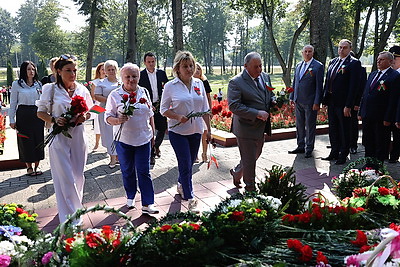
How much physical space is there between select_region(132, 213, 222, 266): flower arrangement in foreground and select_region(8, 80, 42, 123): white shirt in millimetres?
5046

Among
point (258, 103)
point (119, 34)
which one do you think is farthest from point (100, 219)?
point (119, 34)

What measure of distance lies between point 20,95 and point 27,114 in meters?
0.38

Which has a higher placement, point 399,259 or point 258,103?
point 258,103

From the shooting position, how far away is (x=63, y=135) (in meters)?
4.00

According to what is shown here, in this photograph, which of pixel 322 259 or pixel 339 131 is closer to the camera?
pixel 322 259

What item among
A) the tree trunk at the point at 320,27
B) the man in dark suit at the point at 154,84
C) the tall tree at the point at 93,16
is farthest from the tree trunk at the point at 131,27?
the tall tree at the point at 93,16

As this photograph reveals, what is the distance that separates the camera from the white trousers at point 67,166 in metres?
3.98

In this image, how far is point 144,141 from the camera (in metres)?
4.55

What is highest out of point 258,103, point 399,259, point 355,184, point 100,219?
point 258,103

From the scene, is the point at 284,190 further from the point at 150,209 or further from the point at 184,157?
the point at 150,209

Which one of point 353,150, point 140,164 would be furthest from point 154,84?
point 353,150

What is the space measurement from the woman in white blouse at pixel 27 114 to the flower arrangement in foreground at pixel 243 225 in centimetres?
458

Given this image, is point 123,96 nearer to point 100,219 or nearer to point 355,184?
point 100,219

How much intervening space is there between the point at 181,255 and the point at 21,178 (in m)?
5.39
